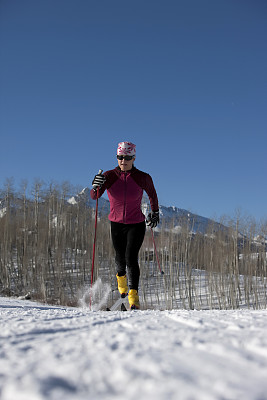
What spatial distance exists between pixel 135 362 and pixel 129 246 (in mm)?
3060

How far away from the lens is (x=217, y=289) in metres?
21.9

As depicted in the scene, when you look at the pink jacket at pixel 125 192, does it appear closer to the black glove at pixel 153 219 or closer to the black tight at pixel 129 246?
the black tight at pixel 129 246

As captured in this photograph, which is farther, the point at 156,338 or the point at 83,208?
the point at 83,208

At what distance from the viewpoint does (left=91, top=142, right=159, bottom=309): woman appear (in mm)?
3875

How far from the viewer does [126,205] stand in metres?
3.95

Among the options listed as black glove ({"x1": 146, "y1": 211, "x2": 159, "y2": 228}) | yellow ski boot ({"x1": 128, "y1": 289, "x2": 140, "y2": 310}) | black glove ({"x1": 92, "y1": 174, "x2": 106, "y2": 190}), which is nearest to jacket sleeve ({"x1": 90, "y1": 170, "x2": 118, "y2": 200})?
black glove ({"x1": 92, "y1": 174, "x2": 106, "y2": 190})

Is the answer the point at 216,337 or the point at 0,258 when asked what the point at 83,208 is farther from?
A: the point at 216,337

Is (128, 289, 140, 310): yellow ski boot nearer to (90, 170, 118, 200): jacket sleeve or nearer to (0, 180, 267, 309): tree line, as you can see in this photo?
(90, 170, 118, 200): jacket sleeve

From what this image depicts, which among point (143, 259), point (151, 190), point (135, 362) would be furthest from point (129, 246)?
point (143, 259)

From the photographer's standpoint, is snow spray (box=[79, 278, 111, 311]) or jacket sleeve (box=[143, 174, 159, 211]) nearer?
jacket sleeve (box=[143, 174, 159, 211])

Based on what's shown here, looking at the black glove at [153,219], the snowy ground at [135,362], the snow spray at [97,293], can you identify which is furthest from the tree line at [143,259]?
the snowy ground at [135,362]

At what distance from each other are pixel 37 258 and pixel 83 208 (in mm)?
8938

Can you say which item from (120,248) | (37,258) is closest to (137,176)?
(120,248)

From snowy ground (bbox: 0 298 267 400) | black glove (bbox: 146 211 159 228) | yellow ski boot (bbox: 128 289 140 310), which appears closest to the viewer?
snowy ground (bbox: 0 298 267 400)
